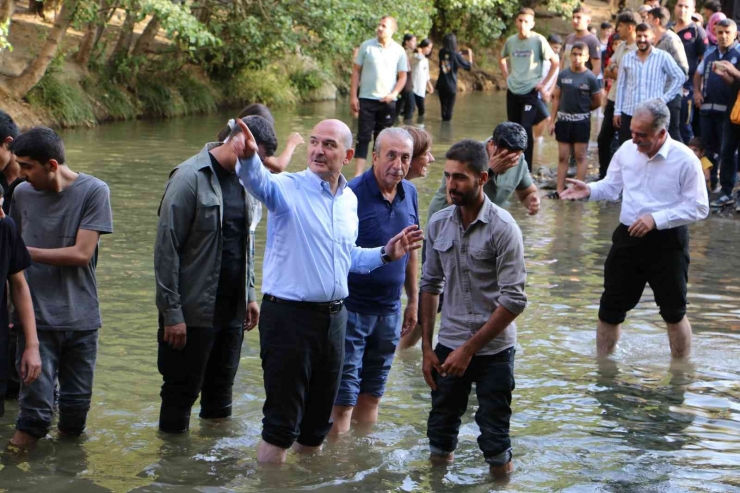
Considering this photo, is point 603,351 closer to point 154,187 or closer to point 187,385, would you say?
point 187,385

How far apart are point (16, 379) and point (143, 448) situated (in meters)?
1.08

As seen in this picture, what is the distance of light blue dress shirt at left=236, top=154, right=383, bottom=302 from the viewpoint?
5.60 metres

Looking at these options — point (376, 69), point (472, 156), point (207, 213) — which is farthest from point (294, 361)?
point (376, 69)

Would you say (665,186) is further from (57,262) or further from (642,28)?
(642,28)

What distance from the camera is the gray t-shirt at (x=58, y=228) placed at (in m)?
5.95

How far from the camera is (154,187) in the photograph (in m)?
14.8

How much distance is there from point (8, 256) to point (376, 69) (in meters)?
9.94

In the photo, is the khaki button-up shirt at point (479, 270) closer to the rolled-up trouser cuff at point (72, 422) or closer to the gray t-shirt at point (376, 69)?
the rolled-up trouser cuff at point (72, 422)

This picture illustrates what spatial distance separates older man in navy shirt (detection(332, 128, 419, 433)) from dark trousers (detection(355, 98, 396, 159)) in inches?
316

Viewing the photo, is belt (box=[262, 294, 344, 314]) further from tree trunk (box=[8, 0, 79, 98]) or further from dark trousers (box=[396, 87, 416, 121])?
dark trousers (box=[396, 87, 416, 121])

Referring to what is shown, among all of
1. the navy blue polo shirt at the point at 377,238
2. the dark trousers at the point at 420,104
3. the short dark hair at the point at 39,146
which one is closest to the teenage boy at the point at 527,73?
the navy blue polo shirt at the point at 377,238

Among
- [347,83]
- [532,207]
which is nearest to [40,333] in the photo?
[532,207]

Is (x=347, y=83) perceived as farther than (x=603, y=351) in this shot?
Yes

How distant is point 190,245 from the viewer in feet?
19.7
